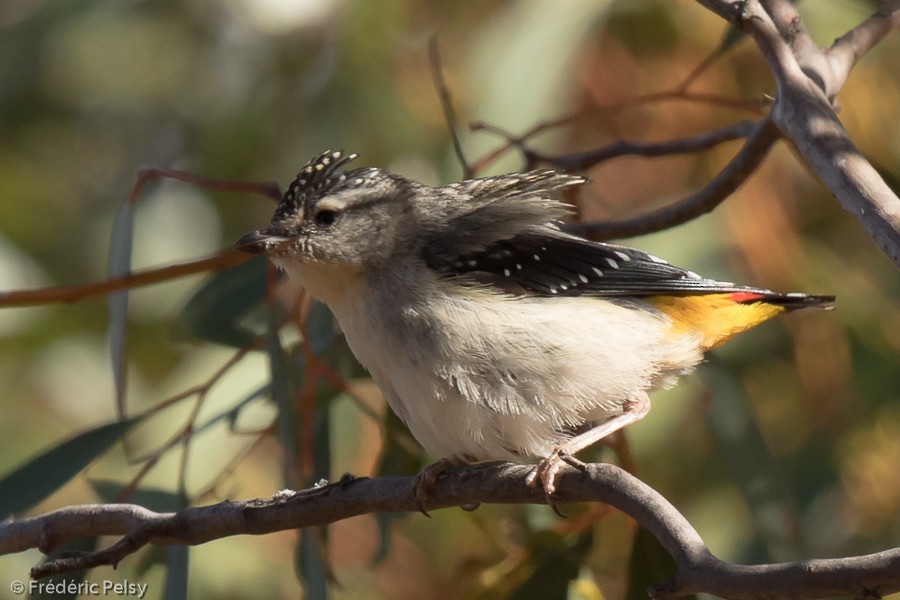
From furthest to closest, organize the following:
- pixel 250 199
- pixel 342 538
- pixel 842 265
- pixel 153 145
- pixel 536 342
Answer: pixel 153 145
pixel 250 199
pixel 342 538
pixel 842 265
pixel 536 342

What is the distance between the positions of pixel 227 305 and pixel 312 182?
1.92 ft

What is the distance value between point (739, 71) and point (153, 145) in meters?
2.63

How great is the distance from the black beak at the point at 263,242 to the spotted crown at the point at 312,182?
0.21 ft

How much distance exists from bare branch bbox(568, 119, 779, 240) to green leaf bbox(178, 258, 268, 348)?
878 millimetres

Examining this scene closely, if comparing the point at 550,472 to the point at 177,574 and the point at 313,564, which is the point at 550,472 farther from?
the point at 177,574

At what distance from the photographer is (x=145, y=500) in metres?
3.05

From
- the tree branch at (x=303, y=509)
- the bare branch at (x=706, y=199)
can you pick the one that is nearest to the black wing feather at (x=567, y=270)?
the bare branch at (x=706, y=199)

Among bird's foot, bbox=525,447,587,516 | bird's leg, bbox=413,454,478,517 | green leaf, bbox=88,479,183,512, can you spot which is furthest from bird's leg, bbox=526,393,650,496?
green leaf, bbox=88,479,183,512

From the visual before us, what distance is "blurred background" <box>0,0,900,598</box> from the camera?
3.17 metres

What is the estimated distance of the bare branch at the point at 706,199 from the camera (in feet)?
8.93

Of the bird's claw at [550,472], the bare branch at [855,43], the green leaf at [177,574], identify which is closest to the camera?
the bird's claw at [550,472]

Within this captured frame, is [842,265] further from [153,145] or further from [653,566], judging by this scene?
[153,145]

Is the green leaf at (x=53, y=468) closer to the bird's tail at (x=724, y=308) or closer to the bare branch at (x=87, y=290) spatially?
the bare branch at (x=87, y=290)

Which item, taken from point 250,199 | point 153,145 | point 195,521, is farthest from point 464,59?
point 195,521
